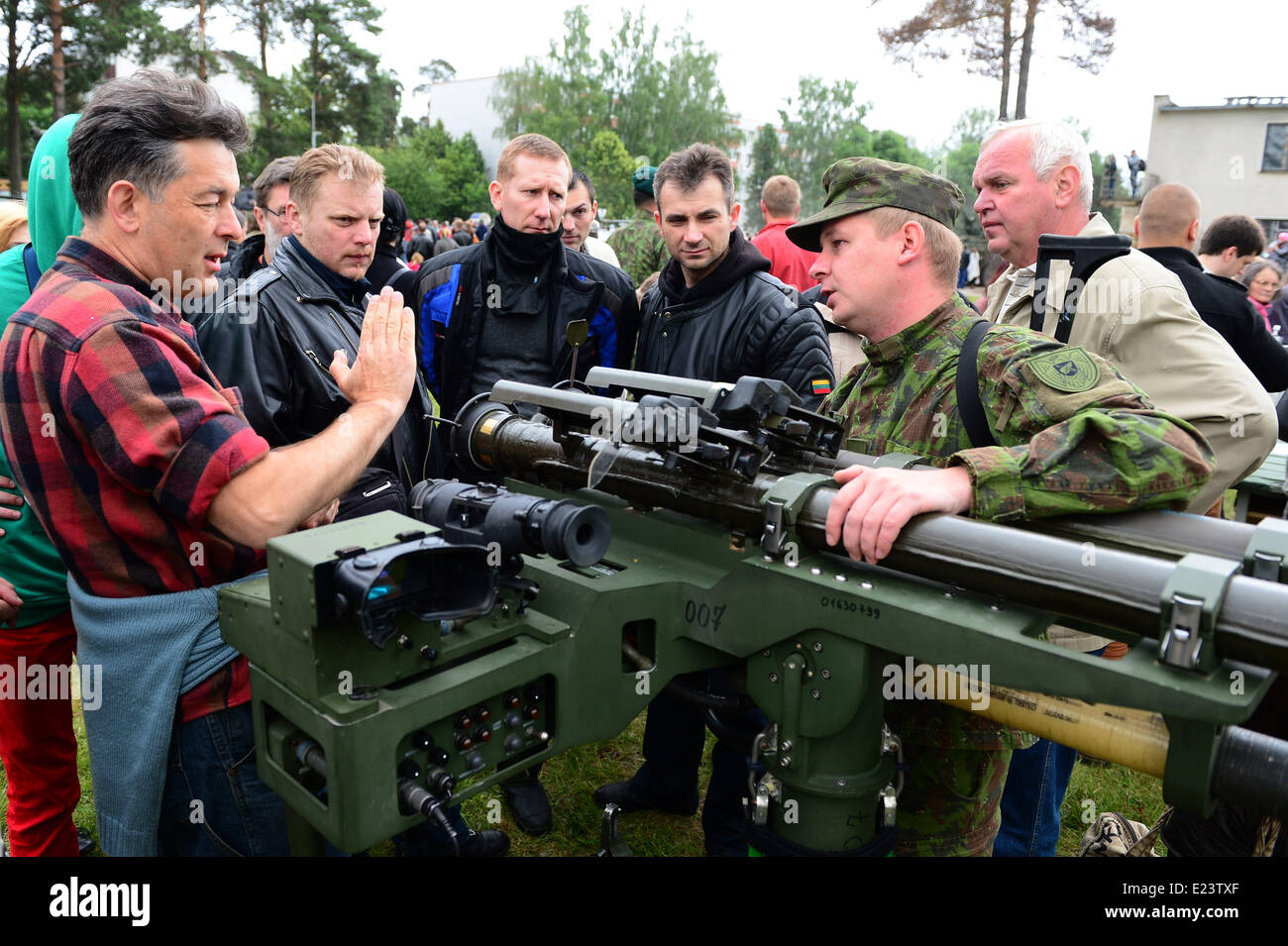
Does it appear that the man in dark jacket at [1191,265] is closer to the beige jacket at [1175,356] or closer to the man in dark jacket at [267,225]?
the beige jacket at [1175,356]

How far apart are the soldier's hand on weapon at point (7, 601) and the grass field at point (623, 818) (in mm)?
1841

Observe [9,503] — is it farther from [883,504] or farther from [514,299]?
[883,504]

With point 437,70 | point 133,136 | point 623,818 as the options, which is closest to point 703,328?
point 623,818

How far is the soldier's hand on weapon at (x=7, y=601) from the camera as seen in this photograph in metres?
2.88

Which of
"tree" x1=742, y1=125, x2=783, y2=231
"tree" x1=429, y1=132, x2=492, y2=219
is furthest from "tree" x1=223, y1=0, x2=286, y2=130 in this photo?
"tree" x1=742, y1=125, x2=783, y2=231

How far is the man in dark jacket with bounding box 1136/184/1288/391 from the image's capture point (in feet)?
15.7

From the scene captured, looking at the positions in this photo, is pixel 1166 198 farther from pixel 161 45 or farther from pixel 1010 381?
pixel 161 45

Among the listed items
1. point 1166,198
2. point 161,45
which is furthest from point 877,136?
point 1166,198

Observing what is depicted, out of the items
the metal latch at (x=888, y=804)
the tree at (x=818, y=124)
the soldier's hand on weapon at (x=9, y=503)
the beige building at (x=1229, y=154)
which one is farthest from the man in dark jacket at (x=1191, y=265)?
the tree at (x=818, y=124)

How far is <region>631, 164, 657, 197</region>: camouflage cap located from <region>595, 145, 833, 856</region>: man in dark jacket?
2551 mm

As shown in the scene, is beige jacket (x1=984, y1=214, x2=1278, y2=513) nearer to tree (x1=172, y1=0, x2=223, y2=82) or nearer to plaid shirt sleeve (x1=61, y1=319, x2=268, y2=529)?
plaid shirt sleeve (x1=61, y1=319, x2=268, y2=529)

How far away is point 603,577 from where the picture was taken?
2148 mm
